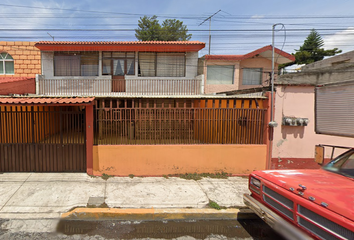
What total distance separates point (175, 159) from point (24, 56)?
10.2 m

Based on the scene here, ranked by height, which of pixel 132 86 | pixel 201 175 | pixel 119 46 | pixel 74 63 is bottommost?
pixel 201 175

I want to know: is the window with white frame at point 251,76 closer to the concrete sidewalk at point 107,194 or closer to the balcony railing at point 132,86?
the balcony railing at point 132,86

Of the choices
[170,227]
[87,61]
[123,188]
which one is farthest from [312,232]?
[87,61]

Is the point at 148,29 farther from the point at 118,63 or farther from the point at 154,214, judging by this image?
the point at 154,214

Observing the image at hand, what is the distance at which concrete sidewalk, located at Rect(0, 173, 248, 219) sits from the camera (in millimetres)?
3836

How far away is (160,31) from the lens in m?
22.1

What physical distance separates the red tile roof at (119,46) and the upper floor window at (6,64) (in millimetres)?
2368

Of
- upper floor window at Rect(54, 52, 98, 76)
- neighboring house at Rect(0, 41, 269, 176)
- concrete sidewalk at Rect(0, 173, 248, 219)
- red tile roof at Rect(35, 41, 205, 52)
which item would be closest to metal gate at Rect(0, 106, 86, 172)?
neighboring house at Rect(0, 41, 269, 176)

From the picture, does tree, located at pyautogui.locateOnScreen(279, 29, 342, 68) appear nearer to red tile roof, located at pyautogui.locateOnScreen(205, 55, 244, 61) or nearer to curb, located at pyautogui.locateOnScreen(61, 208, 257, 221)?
red tile roof, located at pyautogui.locateOnScreen(205, 55, 244, 61)

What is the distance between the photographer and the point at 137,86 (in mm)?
9703

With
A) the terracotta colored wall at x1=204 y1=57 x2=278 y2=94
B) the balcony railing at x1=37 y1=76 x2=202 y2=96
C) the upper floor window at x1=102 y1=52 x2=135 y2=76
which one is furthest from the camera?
the terracotta colored wall at x1=204 y1=57 x2=278 y2=94

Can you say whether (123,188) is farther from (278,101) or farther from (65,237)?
(278,101)

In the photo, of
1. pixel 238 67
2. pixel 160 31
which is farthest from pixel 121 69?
pixel 160 31

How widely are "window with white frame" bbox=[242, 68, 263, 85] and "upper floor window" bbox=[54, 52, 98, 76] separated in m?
8.83
